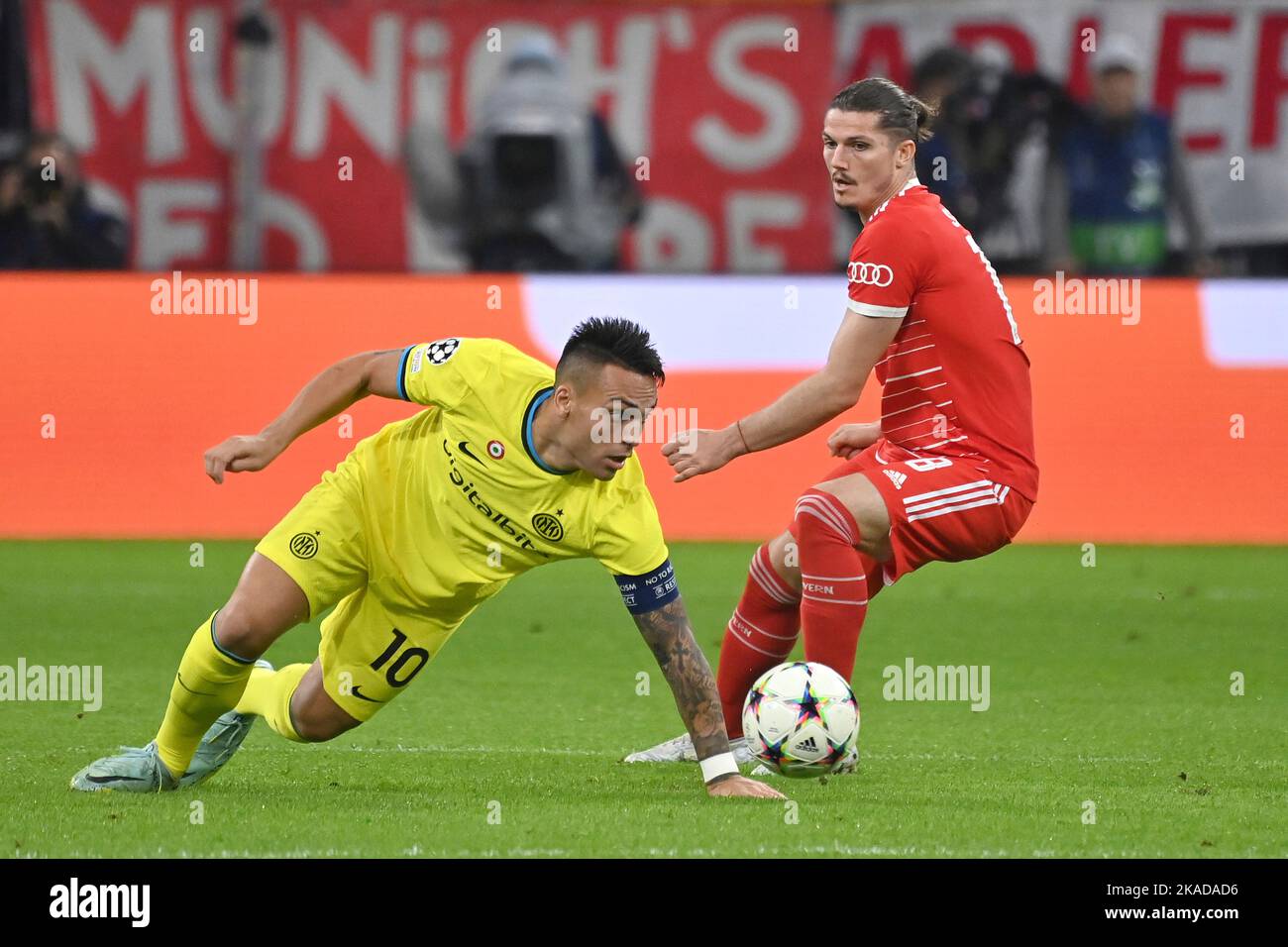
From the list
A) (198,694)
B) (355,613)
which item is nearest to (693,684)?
(355,613)

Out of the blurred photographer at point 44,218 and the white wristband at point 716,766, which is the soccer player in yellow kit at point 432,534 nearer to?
the white wristband at point 716,766

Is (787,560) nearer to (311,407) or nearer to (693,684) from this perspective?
(693,684)

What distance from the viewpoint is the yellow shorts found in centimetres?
540

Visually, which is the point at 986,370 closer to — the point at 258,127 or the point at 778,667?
the point at 778,667

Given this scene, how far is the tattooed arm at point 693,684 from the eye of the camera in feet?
17.3

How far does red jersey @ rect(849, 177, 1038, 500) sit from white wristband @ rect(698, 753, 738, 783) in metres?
1.06

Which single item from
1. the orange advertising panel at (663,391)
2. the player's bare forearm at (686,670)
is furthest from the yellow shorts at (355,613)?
the orange advertising panel at (663,391)

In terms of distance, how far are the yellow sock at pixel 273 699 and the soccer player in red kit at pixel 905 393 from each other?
1510mm

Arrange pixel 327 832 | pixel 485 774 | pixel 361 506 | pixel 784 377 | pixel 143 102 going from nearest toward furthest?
1. pixel 327 832
2. pixel 361 506
3. pixel 485 774
4. pixel 784 377
5. pixel 143 102

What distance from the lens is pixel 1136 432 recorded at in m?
12.0

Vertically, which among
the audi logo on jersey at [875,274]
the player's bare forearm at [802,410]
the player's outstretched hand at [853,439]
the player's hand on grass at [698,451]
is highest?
the audi logo on jersey at [875,274]

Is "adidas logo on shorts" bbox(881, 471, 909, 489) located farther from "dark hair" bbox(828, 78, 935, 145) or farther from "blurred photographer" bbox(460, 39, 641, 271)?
"blurred photographer" bbox(460, 39, 641, 271)
